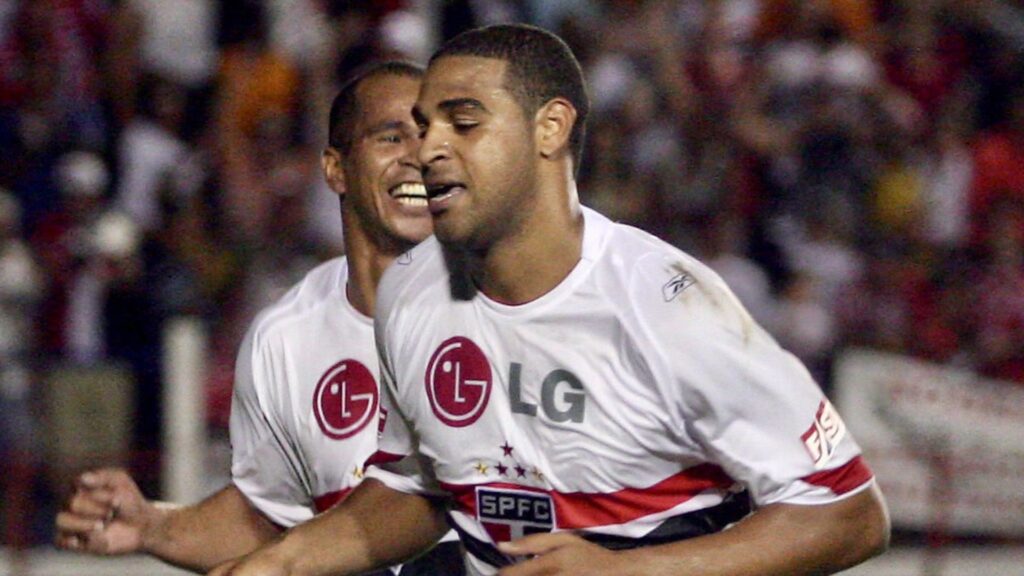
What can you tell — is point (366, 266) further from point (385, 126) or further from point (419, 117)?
point (419, 117)

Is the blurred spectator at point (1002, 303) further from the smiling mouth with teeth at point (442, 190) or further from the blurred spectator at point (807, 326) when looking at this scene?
the smiling mouth with teeth at point (442, 190)

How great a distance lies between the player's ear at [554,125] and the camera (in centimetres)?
355

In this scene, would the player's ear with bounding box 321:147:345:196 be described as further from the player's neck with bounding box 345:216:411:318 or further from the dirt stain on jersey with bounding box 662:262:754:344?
the dirt stain on jersey with bounding box 662:262:754:344

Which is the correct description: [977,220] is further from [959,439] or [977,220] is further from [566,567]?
[566,567]

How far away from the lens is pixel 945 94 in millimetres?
10836

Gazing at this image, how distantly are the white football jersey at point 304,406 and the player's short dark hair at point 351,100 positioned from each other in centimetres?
37

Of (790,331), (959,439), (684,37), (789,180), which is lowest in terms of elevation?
(959,439)

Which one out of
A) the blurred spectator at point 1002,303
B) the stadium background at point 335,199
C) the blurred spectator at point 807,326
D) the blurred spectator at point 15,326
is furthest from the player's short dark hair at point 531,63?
the blurred spectator at point 1002,303

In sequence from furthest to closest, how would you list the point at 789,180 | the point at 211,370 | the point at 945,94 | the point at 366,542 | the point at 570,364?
the point at 945,94, the point at 789,180, the point at 211,370, the point at 366,542, the point at 570,364

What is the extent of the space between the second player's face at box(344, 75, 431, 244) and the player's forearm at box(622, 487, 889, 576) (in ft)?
5.21

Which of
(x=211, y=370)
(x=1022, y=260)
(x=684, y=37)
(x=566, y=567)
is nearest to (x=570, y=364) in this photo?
(x=566, y=567)

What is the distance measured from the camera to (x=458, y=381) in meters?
3.64

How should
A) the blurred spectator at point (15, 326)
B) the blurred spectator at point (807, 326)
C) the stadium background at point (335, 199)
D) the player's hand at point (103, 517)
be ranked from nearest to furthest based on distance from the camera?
the player's hand at point (103, 517) < the blurred spectator at point (15, 326) < the stadium background at point (335, 199) < the blurred spectator at point (807, 326)

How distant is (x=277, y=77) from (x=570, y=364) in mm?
6893
